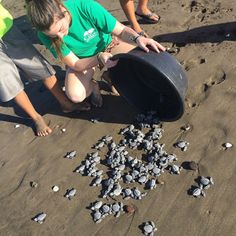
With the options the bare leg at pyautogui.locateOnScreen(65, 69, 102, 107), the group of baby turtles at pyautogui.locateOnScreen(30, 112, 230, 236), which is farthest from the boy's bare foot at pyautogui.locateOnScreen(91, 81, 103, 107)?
the group of baby turtles at pyautogui.locateOnScreen(30, 112, 230, 236)

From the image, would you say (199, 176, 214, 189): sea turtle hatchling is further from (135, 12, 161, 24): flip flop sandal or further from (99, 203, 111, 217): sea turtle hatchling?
(135, 12, 161, 24): flip flop sandal

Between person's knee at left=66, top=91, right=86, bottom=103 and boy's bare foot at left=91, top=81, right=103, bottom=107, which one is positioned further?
boy's bare foot at left=91, top=81, right=103, bottom=107

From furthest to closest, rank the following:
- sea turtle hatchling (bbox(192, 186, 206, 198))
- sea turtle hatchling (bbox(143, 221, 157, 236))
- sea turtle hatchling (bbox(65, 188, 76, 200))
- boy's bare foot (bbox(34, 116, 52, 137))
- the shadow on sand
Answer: the shadow on sand < boy's bare foot (bbox(34, 116, 52, 137)) < sea turtle hatchling (bbox(65, 188, 76, 200)) < sea turtle hatchling (bbox(192, 186, 206, 198)) < sea turtle hatchling (bbox(143, 221, 157, 236))

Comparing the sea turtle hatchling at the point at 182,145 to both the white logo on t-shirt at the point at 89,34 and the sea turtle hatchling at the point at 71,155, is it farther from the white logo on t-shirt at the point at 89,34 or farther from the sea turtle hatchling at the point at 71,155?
the white logo on t-shirt at the point at 89,34

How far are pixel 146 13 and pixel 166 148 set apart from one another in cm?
179

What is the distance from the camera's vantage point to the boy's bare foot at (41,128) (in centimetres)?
359

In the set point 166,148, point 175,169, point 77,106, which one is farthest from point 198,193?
point 77,106

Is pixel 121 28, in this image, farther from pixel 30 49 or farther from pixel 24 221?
pixel 24 221

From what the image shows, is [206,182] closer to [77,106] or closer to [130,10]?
[77,106]

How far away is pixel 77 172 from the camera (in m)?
3.18

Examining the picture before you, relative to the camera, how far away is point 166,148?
3133mm

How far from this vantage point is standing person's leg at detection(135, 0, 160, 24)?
4.35m

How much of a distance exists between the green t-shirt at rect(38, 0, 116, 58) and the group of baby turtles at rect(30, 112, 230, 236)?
0.67 metres

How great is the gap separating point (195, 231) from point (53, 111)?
179cm
